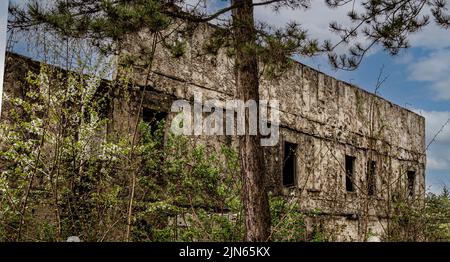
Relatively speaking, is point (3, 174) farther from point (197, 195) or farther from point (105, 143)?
point (197, 195)

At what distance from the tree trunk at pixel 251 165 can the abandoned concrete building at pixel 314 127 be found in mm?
2863

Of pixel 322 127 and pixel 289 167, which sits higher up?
pixel 322 127

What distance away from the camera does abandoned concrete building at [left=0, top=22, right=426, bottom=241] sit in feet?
27.7

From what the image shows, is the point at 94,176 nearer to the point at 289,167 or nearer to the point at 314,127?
the point at 289,167

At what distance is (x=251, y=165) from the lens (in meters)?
5.34

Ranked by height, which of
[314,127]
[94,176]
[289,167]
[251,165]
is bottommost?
[94,176]

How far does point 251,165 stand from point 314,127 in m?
5.60

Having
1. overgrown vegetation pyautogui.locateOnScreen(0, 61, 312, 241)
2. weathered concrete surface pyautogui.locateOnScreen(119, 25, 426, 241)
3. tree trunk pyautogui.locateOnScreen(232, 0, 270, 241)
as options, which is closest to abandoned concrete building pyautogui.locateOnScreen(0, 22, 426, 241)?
weathered concrete surface pyautogui.locateOnScreen(119, 25, 426, 241)

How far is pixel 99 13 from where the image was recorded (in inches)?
197

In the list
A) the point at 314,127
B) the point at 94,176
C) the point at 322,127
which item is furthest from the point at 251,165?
the point at 322,127

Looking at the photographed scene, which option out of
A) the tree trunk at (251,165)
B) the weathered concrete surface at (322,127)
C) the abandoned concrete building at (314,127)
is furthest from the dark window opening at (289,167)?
the tree trunk at (251,165)

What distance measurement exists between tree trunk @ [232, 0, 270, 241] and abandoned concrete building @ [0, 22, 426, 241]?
286 cm
